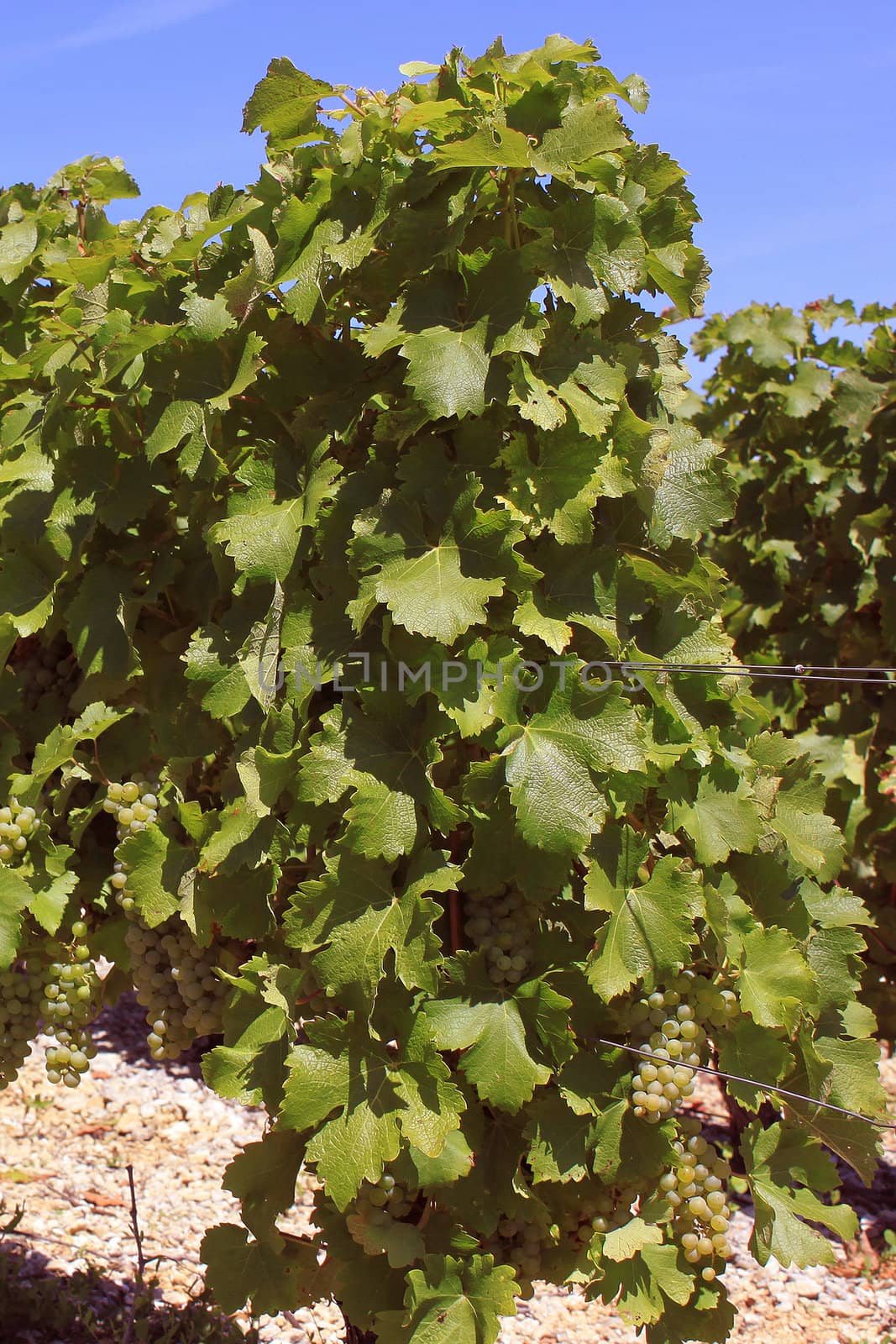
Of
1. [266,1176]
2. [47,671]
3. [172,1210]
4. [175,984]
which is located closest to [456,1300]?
[266,1176]

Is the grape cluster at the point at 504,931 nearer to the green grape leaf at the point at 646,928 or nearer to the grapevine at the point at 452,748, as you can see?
the grapevine at the point at 452,748

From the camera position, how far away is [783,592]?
5.12m

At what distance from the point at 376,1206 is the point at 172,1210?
2.85 meters

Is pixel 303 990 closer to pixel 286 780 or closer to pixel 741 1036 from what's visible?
pixel 286 780

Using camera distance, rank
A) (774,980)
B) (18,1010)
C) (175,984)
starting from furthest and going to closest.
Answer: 1. (18,1010)
2. (175,984)
3. (774,980)

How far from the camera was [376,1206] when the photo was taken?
2012mm

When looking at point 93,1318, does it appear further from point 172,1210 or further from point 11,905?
point 11,905

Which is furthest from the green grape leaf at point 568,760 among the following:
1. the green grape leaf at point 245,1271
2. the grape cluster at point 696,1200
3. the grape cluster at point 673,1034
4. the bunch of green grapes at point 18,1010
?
the bunch of green grapes at point 18,1010

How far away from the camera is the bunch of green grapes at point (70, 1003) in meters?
2.36

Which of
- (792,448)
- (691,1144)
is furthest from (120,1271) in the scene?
(792,448)

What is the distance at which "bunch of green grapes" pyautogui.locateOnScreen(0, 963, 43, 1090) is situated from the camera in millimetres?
2412

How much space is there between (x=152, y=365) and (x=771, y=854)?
142cm

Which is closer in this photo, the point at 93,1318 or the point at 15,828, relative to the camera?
the point at 15,828

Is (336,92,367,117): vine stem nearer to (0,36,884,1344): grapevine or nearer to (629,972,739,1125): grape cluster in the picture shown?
(0,36,884,1344): grapevine
